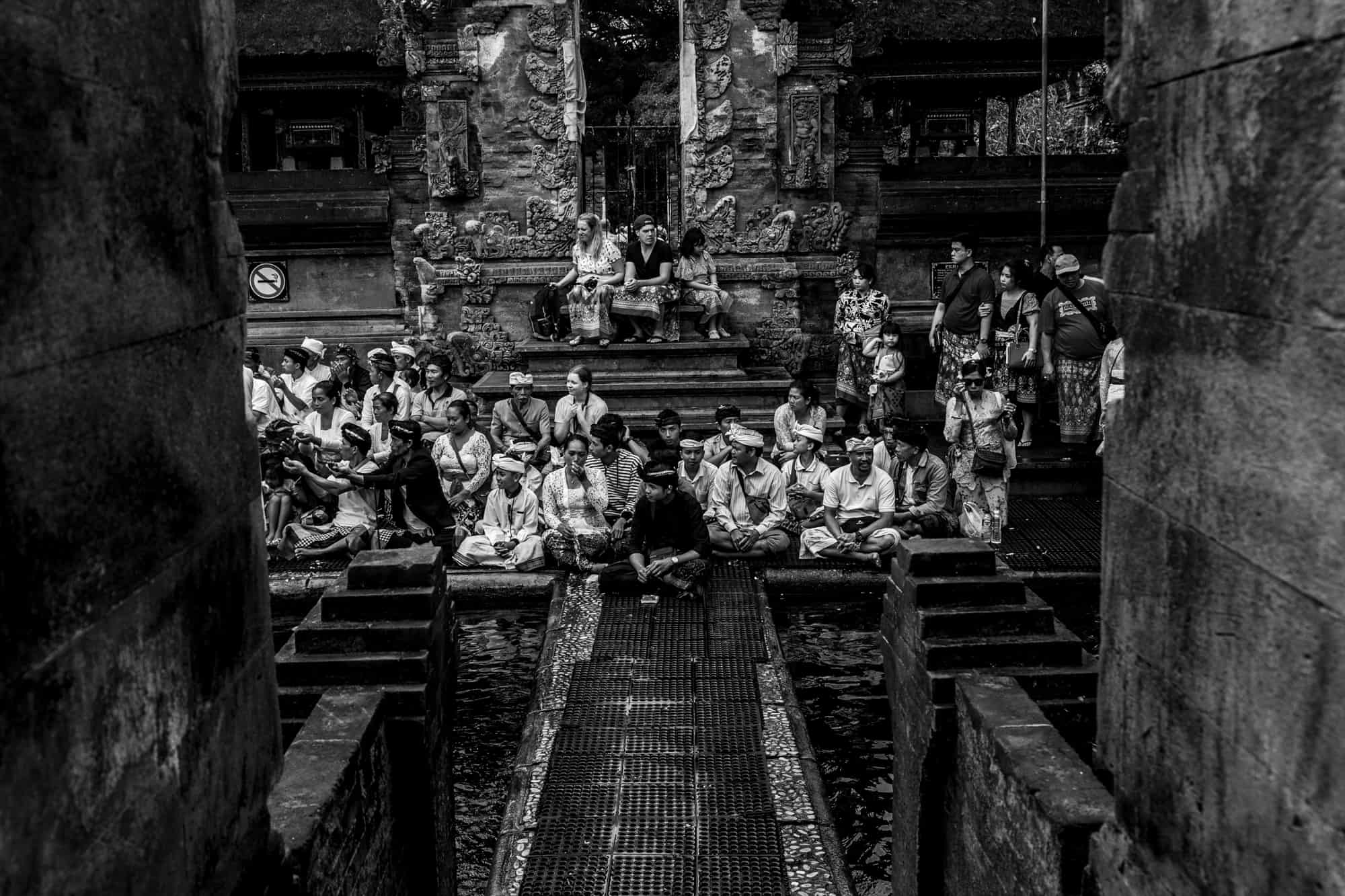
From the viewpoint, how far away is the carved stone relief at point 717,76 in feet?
50.9

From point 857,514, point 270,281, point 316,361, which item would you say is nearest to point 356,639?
point 857,514

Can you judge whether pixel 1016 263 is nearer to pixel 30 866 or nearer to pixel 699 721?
pixel 699 721

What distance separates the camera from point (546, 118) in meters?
15.5

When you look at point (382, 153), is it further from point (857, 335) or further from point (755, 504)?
point (755, 504)

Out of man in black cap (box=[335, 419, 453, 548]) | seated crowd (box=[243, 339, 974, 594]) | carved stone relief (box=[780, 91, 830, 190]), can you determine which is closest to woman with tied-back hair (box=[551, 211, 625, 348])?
carved stone relief (box=[780, 91, 830, 190])

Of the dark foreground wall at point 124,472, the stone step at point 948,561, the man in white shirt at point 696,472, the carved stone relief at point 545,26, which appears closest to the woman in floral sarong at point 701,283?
the carved stone relief at point 545,26

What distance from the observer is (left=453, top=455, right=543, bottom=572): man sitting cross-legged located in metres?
10.4

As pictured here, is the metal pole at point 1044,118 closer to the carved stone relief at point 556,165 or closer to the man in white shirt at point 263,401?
the carved stone relief at point 556,165

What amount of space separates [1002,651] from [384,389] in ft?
26.6

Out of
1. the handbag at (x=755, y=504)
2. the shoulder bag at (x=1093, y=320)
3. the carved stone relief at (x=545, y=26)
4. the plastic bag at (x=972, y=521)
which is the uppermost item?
the carved stone relief at (x=545, y=26)

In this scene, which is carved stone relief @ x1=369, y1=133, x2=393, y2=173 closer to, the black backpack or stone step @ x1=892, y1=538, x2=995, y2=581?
the black backpack

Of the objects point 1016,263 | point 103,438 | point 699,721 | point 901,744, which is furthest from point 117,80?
point 1016,263

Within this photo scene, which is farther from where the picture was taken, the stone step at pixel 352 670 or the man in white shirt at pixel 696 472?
the man in white shirt at pixel 696 472

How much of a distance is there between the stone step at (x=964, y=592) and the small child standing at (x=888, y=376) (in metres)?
6.77
